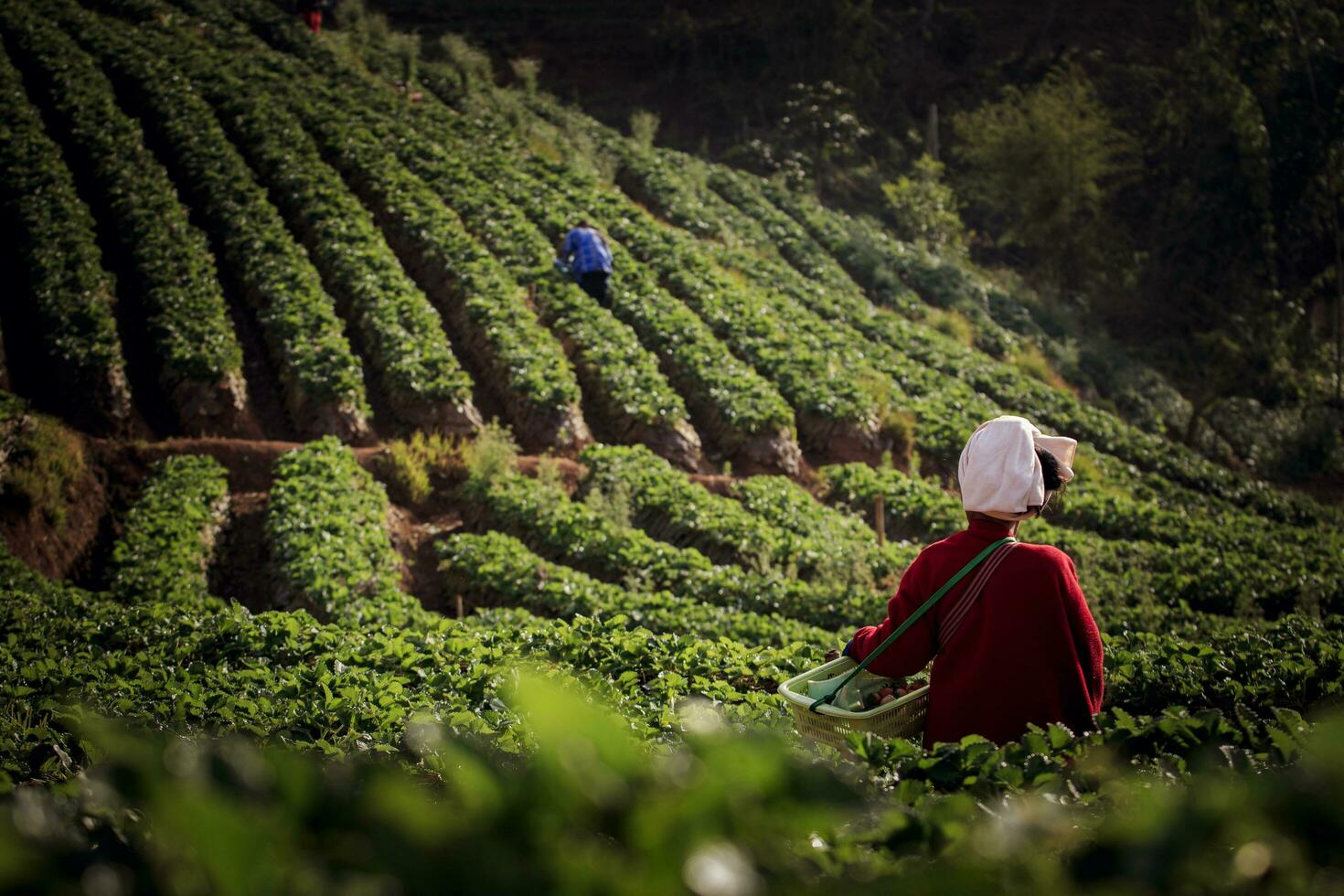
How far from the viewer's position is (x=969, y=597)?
3.24 meters

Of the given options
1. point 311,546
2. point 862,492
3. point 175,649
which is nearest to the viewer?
point 175,649

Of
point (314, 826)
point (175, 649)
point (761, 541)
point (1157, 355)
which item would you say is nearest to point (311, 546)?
point (175, 649)

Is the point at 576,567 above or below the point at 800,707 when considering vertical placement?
below

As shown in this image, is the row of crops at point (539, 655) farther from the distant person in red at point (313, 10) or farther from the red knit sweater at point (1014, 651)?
the distant person in red at point (313, 10)

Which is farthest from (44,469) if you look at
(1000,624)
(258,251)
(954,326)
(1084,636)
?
(954,326)

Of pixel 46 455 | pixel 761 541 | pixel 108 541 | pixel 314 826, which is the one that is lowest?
pixel 108 541

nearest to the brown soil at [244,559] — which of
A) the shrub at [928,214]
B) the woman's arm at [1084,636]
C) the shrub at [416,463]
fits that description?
the shrub at [416,463]

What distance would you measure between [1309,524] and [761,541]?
8.97 meters

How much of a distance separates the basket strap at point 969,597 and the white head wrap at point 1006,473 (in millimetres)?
136

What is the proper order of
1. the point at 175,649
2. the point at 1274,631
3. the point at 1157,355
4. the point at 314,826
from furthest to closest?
the point at 1157,355 < the point at 1274,631 < the point at 175,649 < the point at 314,826

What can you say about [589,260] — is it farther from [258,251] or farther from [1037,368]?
[1037,368]

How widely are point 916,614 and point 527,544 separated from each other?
7.29 m

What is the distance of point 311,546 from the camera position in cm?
886

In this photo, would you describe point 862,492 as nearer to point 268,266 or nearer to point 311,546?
point 311,546
